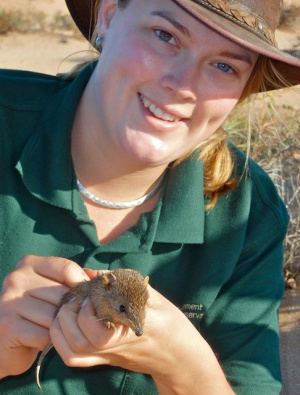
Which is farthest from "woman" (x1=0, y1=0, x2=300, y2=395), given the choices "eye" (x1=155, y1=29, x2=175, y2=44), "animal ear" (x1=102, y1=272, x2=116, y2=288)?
"animal ear" (x1=102, y1=272, x2=116, y2=288)

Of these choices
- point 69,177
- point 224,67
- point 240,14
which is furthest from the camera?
point 69,177

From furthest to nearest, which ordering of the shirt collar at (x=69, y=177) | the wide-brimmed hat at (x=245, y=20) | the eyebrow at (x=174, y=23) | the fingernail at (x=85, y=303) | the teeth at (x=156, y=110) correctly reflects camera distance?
A: the shirt collar at (x=69, y=177) → the teeth at (x=156, y=110) → the eyebrow at (x=174, y=23) → the fingernail at (x=85, y=303) → the wide-brimmed hat at (x=245, y=20)

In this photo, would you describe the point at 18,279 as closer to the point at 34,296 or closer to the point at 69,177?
the point at 34,296

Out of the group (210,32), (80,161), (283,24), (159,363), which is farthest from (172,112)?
(283,24)

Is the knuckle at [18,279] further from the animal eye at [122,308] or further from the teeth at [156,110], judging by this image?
the teeth at [156,110]

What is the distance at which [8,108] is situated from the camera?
3.23m

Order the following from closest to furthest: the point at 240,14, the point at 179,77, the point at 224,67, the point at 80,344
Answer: the point at 80,344, the point at 240,14, the point at 179,77, the point at 224,67

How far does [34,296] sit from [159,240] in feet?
2.25

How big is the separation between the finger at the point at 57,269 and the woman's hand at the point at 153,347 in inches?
3.8

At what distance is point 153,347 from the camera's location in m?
2.88

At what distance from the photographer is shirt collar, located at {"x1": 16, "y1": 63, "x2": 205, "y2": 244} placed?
3141mm

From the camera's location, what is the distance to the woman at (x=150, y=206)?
2830mm

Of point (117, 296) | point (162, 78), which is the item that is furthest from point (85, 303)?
point (162, 78)

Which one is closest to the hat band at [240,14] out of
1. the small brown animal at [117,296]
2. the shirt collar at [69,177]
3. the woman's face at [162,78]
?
the woman's face at [162,78]
